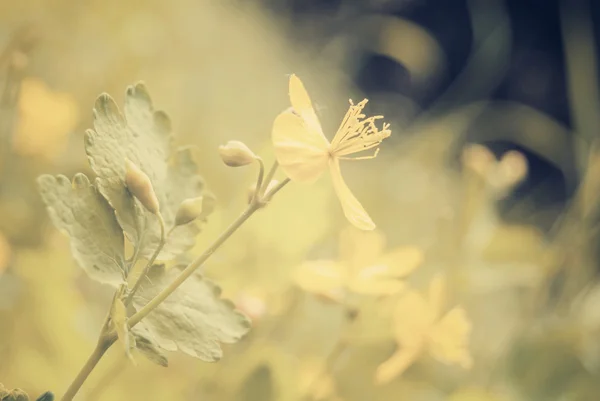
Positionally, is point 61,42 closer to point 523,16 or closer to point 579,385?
point 579,385

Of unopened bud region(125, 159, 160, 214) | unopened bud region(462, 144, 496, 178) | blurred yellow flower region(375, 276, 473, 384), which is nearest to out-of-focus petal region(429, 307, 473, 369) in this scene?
blurred yellow flower region(375, 276, 473, 384)

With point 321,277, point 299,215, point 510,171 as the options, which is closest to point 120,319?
point 321,277

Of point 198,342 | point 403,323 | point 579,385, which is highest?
point 579,385

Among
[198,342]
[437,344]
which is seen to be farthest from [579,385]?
[198,342]

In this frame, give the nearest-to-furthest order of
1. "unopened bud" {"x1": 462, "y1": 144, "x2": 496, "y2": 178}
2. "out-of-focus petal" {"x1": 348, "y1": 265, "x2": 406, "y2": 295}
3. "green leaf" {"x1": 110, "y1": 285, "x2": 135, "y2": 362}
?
"green leaf" {"x1": 110, "y1": 285, "x2": 135, "y2": 362} → "out-of-focus petal" {"x1": 348, "y1": 265, "x2": 406, "y2": 295} → "unopened bud" {"x1": 462, "y1": 144, "x2": 496, "y2": 178}

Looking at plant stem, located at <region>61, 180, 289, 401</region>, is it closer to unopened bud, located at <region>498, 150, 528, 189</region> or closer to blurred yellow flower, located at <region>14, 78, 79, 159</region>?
blurred yellow flower, located at <region>14, 78, 79, 159</region>
